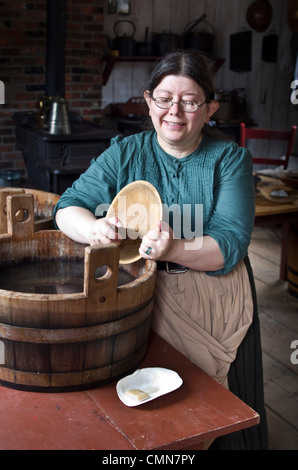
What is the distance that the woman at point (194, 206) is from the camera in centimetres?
150

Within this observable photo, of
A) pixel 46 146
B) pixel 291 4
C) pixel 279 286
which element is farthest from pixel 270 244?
pixel 291 4

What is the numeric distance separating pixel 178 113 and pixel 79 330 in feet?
2.33

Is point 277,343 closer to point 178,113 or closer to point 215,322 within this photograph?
point 215,322

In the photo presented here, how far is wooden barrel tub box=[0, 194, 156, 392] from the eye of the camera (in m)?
1.06

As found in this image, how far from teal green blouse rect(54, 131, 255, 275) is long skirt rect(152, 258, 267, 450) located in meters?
0.09

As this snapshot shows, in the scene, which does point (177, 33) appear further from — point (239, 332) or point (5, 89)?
point (239, 332)

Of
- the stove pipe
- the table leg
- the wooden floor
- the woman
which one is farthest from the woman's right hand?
the stove pipe

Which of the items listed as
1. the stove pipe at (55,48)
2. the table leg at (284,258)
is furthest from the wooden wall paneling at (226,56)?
the table leg at (284,258)

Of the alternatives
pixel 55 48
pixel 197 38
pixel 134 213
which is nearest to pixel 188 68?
pixel 134 213

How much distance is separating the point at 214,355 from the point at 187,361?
0.88ft

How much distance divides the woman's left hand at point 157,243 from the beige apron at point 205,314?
0.86ft

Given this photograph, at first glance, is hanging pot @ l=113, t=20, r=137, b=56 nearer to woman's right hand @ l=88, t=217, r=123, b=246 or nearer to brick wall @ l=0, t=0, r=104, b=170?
brick wall @ l=0, t=0, r=104, b=170

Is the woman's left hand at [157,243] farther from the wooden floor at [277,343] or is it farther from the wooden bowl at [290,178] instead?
the wooden bowl at [290,178]

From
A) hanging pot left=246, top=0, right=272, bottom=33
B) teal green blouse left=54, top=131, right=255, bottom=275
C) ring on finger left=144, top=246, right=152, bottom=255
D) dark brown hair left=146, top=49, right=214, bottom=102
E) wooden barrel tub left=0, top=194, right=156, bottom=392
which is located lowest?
wooden barrel tub left=0, top=194, right=156, bottom=392
